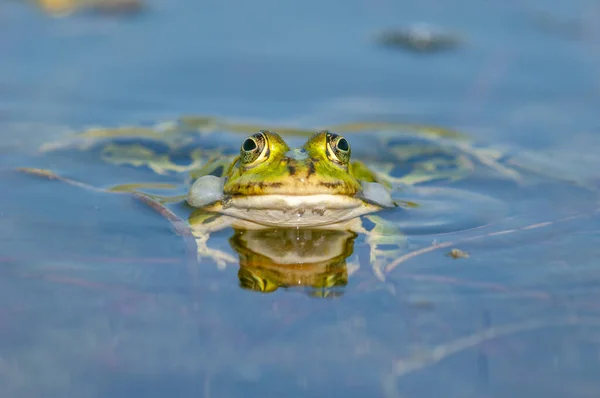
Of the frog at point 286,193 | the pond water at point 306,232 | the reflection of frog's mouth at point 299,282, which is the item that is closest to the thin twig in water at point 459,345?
the pond water at point 306,232

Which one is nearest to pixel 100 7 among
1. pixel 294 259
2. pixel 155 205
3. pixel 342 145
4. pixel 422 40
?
pixel 422 40

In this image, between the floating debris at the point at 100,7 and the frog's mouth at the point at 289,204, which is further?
the floating debris at the point at 100,7

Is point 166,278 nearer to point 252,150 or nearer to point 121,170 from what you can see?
point 252,150

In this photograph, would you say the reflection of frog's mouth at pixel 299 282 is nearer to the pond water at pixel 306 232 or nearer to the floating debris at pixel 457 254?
the pond water at pixel 306 232

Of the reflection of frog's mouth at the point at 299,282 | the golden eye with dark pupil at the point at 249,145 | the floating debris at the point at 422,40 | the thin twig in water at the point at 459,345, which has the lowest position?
the thin twig in water at the point at 459,345

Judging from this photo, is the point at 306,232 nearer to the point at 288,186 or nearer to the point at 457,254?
the point at 288,186

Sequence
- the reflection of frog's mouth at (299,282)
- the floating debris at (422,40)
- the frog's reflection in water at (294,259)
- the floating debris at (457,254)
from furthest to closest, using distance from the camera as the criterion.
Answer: the floating debris at (422,40) < the floating debris at (457,254) < the frog's reflection in water at (294,259) < the reflection of frog's mouth at (299,282)

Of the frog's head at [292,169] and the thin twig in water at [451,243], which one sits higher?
the frog's head at [292,169]
